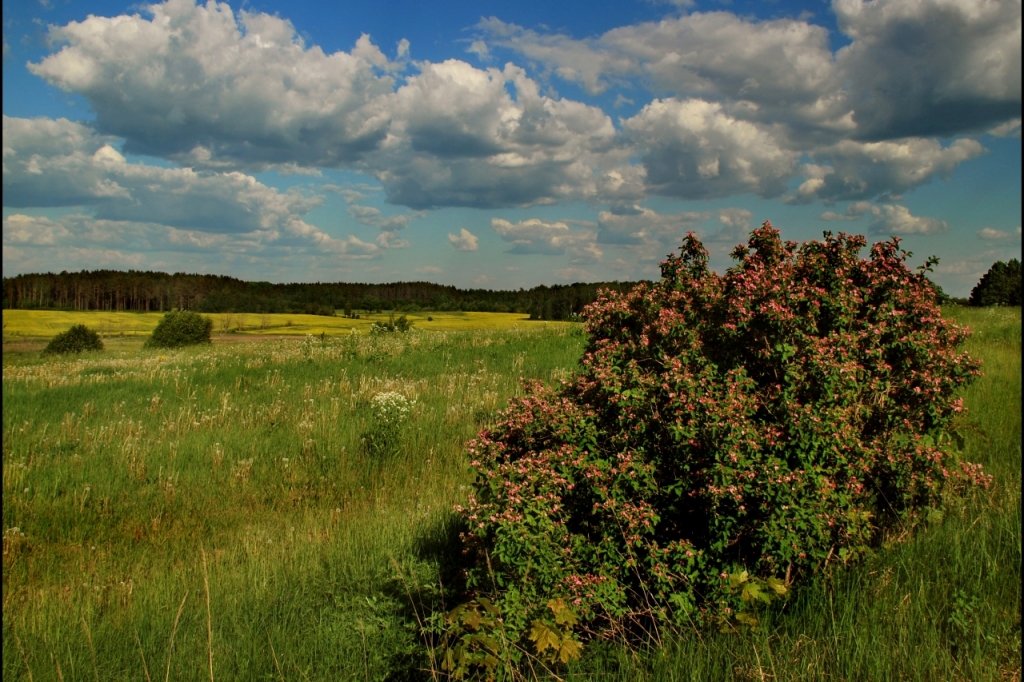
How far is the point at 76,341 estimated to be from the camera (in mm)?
35906

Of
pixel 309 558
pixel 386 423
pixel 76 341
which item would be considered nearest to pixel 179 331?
pixel 76 341

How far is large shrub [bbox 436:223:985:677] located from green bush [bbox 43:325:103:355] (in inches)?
1558

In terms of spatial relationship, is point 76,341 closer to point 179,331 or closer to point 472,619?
point 179,331

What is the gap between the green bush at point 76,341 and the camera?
3497 cm

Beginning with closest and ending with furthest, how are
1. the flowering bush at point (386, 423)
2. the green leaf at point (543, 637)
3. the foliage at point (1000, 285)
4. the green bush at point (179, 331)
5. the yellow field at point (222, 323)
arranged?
1. the green leaf at point (543, 637)
2. the flowering bush at point (386, 423)
3. the green bush at point (179, 331)
4. the yellow field at point (222, 323)
5. the foliage at point (1000, 285)

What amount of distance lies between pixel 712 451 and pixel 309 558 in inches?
151

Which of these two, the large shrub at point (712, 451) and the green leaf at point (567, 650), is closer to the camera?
the green leaf at point (567, 650)

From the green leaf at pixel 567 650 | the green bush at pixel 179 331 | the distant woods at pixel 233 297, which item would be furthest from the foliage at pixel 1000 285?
the green leaf at pixel 567 650

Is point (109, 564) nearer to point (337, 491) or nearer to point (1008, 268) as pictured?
point (337, 491)

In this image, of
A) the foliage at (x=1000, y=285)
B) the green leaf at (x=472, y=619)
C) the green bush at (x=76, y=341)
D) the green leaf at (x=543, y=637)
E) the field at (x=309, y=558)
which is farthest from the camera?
the foliage at (x=1000, y=285)

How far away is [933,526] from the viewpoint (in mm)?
4637

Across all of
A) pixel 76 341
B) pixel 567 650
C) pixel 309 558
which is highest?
pixel 76 341

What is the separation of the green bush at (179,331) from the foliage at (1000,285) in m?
87.9

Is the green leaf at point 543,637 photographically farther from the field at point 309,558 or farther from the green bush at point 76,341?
the green bush at point 76,341
